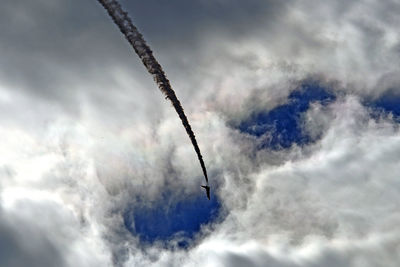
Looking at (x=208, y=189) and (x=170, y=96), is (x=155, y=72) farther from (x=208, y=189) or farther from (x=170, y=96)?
(x=208, y=189)

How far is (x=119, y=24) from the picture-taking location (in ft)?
201

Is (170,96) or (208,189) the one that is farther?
(208,189)

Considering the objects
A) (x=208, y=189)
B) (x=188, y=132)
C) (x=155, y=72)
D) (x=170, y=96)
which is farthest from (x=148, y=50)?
(x=208, y=189)

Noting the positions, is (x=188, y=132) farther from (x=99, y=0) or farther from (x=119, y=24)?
(x=99, y=0)

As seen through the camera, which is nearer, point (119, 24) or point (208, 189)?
point (119, 24)

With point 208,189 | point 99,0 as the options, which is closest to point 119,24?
point 99,0

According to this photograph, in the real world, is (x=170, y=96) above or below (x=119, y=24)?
below

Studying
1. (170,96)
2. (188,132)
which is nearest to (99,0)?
(170,96)

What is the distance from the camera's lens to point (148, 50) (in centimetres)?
6047

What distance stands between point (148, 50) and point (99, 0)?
9.67 m

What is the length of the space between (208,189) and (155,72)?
2359 centimetres

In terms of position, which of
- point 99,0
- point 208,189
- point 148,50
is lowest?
point 208,189

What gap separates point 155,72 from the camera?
199 ft

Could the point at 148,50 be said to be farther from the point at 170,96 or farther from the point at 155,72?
the point at 170,96
